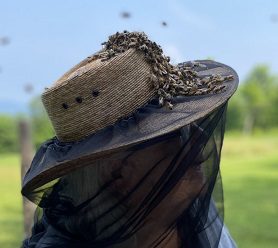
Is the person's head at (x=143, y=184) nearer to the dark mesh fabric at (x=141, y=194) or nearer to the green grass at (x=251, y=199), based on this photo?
the dark mesh fabric at (x=141, y=194)

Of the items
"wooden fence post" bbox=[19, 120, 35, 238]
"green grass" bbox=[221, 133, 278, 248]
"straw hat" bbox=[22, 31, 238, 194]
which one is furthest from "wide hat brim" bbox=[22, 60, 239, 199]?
"green grass" bbox=[221, 133, 278, 248]

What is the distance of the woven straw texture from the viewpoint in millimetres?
1528

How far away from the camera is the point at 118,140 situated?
1442 mm

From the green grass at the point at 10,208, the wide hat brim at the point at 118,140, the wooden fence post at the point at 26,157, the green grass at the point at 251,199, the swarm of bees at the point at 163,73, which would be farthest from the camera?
Result: the green grass at the point at 10,208

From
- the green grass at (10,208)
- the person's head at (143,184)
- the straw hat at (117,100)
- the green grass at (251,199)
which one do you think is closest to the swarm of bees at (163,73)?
the straw hat at (117,100)

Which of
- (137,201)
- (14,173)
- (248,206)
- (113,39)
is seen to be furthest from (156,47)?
(14,173)

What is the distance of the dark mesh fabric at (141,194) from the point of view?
4.93 feet

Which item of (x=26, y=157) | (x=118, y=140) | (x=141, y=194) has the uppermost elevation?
(x=118, y=140)

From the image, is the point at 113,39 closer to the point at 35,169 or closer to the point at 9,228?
the point at 35,169

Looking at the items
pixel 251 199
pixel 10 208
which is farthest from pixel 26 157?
pixel 251 199

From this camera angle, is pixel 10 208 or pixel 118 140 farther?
pixel 10 208

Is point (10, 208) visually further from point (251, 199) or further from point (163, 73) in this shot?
Result: point (163, 73)

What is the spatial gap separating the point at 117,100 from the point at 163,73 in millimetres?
151

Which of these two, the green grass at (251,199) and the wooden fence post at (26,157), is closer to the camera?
the wooden fence post at (26,157)
